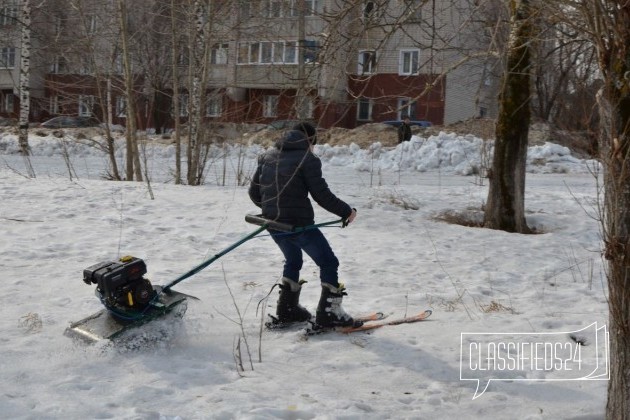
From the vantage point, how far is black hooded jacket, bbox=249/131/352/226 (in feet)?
18.1

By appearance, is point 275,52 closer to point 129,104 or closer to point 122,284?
point 122,284

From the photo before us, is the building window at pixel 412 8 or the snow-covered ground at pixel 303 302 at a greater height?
the building window at pixel 412 8

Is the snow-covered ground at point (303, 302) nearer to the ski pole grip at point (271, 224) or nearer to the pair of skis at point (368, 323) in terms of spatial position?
the pair of skis at point (368, 323)

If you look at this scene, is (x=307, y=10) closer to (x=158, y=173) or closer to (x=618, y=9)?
(x=618, y=9)

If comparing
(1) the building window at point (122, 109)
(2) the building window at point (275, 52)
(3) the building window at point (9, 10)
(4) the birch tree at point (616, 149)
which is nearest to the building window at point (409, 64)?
(2) the building window at point (275, 52)

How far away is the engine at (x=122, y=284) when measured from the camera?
5.15 metres

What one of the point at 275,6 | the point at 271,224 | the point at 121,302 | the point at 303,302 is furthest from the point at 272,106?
the point at 275,6

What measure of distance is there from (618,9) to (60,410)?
3.49 meters

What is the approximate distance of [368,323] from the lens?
19.9 feet

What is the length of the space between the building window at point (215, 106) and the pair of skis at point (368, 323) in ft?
31.9

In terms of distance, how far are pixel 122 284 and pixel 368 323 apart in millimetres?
2002

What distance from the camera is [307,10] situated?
5.03 metres

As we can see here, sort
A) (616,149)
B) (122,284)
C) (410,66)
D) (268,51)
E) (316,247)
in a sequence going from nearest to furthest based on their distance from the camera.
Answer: (616,149) < (122,284) < (316,247) < (410,66) < (268,51)

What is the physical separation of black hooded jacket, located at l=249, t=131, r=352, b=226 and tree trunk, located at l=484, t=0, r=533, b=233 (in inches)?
220
